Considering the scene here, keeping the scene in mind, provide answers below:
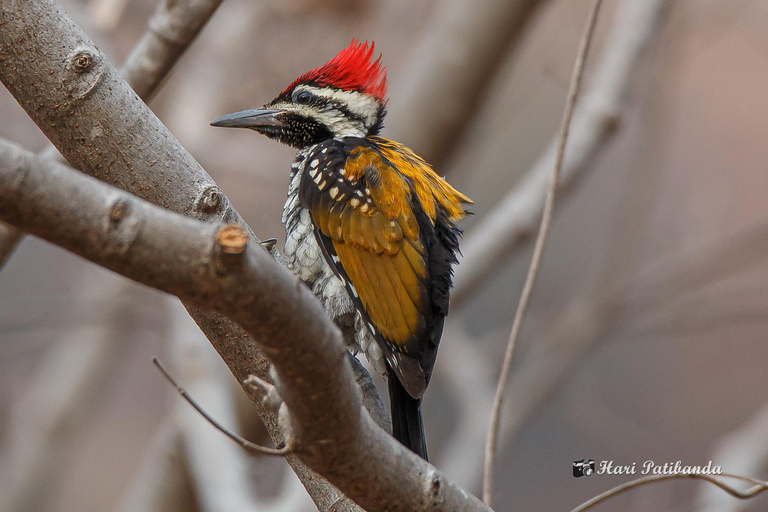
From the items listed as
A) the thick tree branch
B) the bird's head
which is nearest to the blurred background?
the bird's head

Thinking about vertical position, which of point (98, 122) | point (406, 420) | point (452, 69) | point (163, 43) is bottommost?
point (406, 420)

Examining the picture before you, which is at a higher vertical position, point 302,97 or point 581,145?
point 581,145

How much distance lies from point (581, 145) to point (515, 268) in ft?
11.0

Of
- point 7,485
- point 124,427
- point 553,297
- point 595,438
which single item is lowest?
point 124,427

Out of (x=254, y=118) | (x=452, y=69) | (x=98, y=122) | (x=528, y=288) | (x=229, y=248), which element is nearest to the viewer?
(x=229, y=248)

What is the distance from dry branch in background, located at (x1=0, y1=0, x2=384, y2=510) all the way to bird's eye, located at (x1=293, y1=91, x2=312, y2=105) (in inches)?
44.7

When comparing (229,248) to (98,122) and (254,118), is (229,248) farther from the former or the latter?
(254,118)

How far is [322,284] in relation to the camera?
2412 mm

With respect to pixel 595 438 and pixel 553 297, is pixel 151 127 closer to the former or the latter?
pixel 595 438

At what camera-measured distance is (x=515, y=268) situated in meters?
6.61

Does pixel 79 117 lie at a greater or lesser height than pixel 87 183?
lesser

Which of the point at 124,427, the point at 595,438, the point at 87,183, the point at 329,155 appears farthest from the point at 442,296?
the point at 124,427

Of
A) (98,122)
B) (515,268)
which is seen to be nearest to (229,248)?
(98,122)

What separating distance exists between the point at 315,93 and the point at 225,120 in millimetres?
384
